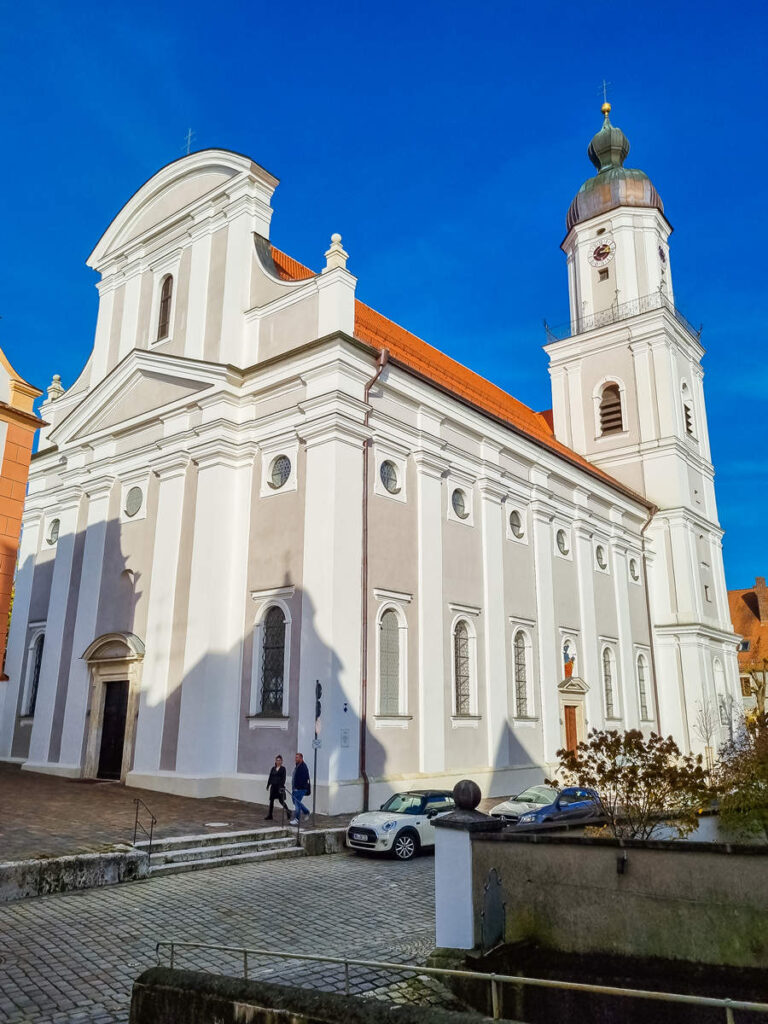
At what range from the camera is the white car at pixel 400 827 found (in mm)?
13336

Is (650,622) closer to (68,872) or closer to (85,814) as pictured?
(85,814)

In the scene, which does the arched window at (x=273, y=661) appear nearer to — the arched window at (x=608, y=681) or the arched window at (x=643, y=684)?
the arched window at (x=608, y=681)

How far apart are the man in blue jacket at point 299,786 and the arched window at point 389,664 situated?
3181 mm

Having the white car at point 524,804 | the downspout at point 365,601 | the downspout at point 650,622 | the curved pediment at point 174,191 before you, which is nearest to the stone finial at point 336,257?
the downspout at point 365,601

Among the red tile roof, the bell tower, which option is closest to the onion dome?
the bell tower

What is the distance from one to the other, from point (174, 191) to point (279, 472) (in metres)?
10.6

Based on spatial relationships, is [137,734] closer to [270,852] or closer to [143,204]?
[270,852]

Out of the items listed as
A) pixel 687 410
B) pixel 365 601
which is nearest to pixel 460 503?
pixel 365 601

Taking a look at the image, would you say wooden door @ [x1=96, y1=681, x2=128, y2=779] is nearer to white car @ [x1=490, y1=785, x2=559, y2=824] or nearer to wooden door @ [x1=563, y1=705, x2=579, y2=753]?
white car @ [x1=490, y1=785, x2=559, y2=824]

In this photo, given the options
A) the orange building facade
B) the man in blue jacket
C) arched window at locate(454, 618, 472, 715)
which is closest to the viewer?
the orange building facade

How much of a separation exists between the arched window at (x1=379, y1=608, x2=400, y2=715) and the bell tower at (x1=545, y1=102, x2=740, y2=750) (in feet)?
56.7

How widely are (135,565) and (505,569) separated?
10.5 meters

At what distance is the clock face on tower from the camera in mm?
37250

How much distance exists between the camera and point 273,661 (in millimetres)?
18250
